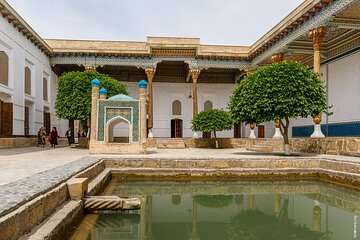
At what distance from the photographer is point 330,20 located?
1160cm

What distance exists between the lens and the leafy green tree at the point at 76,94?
14812mm

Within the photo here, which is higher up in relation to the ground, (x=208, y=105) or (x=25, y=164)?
(x=208, y=105)

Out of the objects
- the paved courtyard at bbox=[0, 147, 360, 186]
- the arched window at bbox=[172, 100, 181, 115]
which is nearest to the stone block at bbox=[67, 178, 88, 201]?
the paved courtyard at bbox=[0, 147, 360, 186]

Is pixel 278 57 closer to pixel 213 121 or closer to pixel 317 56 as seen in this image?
pixel 317 56

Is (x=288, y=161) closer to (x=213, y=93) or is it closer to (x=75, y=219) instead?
(x=75, y=219)

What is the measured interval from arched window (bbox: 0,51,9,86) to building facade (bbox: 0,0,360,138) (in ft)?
0.13

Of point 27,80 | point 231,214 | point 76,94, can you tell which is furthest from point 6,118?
point 231,214

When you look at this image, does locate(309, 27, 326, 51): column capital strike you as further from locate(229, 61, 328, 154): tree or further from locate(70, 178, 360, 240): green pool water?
locate(70, 178, 360, 240): green pool water

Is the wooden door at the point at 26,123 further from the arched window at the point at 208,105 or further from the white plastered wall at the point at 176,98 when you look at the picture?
the arched window at the point at 208,105

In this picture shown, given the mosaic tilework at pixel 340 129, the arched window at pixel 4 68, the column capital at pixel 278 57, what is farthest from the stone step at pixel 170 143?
the arched window at pixel 4 68

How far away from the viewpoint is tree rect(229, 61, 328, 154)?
1017 cm

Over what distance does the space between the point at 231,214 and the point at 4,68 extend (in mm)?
12119

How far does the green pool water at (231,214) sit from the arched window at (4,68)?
27.5 ft

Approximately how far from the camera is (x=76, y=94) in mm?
14867
